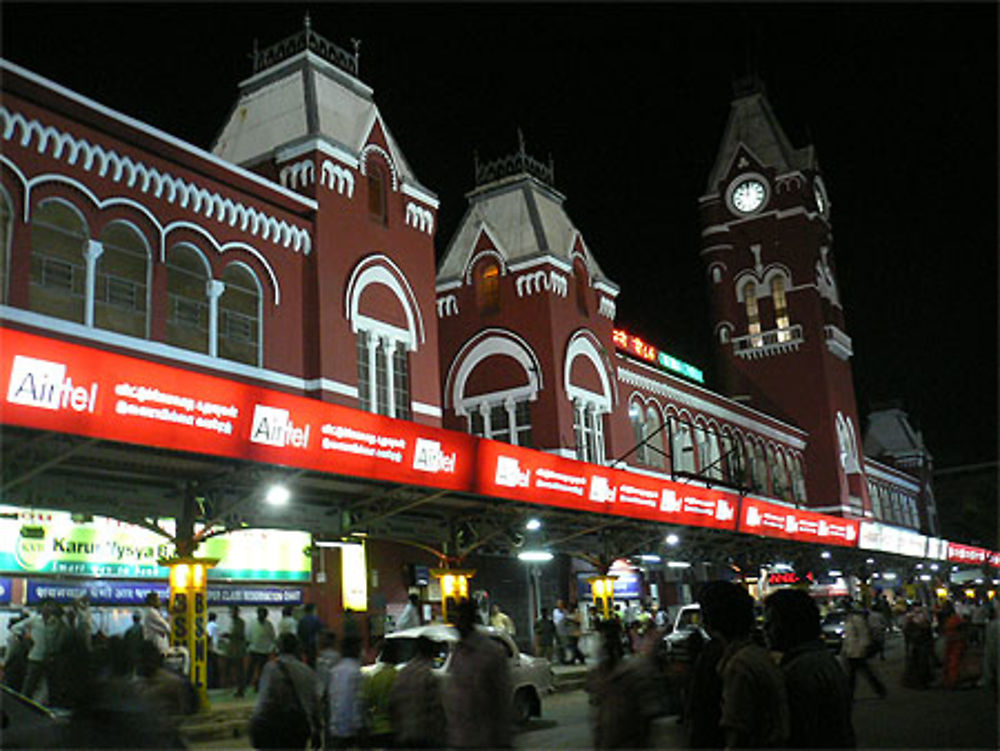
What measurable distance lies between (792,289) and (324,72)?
32.0m

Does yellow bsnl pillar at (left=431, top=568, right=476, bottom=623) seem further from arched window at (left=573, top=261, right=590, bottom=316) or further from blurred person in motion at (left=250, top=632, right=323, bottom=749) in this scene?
blurred person in motion at (left=250, top=632, right=323, bottom=749)

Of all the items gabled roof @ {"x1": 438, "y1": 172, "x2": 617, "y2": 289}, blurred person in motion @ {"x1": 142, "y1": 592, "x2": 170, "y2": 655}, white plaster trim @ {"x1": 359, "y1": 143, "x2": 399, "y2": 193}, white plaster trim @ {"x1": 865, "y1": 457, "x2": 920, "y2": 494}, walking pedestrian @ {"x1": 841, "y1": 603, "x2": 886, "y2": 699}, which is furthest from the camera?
white plaster trim @ {"x1": 865, "y1": 457, "x2": 920, "y2": 494}

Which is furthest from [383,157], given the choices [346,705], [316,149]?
[346,705]

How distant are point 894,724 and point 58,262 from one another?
47.1ft

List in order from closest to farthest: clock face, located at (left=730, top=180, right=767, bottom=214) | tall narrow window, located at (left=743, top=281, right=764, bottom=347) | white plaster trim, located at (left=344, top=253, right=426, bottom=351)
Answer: white plaster trim, located at (left=344, top=253, right=426, bottom=351)
tall narrow window, located at (left=743, top=281, right=764, bottom=347)
clock face, located at (left=730, top=180, right=767, bottom=214)

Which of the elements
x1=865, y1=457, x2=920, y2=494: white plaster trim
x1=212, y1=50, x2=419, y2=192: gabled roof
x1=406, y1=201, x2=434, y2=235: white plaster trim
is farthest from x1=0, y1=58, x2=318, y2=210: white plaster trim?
x1=865, y1=457, x2=920, y2=494: white plaster trim

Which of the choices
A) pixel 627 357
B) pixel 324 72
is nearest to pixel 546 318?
pixel 627 357

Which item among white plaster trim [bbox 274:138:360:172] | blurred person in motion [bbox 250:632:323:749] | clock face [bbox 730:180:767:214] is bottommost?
blurred person in motion [bbox 250:632:323:749]

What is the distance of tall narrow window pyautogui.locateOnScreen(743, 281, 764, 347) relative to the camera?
168 feet

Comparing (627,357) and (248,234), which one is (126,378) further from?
(627,357)

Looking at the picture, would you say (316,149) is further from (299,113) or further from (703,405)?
(703,405)

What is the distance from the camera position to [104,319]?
1778 cm

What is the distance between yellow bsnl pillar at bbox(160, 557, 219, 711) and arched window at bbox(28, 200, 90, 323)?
4709 millimetres

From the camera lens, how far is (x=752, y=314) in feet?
169
